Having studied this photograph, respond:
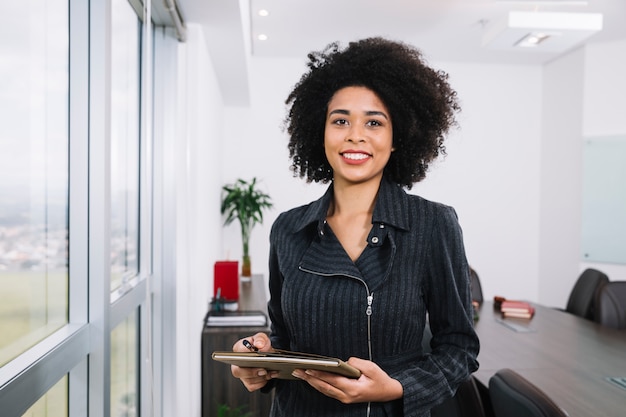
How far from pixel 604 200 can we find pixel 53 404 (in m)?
5.32

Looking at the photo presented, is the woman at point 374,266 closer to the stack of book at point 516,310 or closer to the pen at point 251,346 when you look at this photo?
the pen at point 251,346

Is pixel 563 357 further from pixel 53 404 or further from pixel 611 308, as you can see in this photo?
pixel 53 404

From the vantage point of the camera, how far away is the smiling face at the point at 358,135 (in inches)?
49.1

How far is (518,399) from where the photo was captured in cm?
137

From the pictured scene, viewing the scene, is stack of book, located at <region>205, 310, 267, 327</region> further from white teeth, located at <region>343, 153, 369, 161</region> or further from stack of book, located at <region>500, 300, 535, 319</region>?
white teeth, located at <region>343, 153, 369, 161</region>

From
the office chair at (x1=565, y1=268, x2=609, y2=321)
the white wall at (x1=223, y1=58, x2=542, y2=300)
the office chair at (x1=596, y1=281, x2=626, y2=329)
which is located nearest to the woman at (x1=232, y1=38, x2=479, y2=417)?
the office chair at (x1=596, y1=281, x2=626, y2=329)

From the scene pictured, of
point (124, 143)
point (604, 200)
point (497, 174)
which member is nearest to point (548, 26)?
point (604, 200)

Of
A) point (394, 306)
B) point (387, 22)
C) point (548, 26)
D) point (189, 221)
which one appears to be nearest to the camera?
point (394, 306)

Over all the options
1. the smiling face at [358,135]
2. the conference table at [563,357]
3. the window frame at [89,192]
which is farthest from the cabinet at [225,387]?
the smiling face at [358,135]

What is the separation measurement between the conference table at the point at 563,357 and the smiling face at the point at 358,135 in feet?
4.00

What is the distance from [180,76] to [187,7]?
12.5 inches

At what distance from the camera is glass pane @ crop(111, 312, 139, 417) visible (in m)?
1.92

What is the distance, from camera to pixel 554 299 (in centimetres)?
Result: 573

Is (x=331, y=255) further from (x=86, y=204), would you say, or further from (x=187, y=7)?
(x=187, y=7)
